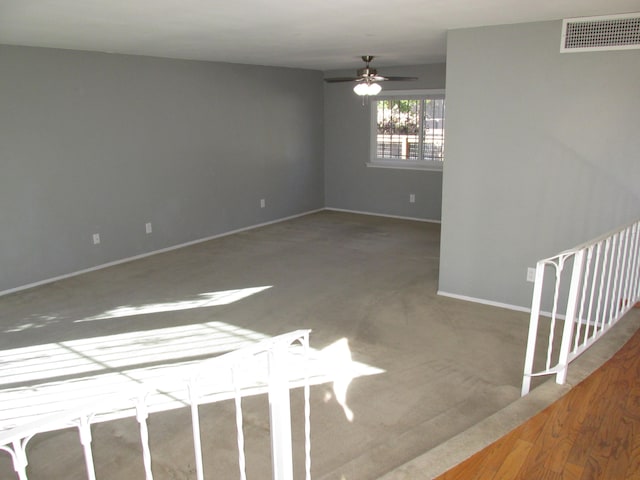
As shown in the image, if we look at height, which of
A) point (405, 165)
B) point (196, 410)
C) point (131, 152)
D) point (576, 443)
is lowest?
point (576, 443)

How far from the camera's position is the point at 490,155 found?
451 cm

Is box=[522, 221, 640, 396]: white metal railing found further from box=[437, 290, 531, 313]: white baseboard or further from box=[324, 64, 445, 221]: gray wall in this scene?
box=[324, 64, 445, 221]: gray wall

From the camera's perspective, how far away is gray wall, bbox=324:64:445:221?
823 cm

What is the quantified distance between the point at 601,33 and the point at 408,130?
4.66 m

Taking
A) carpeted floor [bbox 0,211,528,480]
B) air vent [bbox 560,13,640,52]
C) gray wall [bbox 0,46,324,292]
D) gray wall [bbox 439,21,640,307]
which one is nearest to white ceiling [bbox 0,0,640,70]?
air vent [bbox 560,13,640,52]

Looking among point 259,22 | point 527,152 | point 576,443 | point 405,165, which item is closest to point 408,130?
point 405,165

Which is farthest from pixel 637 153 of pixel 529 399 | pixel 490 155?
pixel 529 399

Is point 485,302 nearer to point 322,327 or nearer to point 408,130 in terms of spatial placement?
point 322,327

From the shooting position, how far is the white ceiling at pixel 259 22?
10.4 ft

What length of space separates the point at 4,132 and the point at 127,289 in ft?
6.24

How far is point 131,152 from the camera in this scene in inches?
241

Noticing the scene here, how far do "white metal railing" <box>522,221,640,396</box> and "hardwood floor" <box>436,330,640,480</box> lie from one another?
21cm

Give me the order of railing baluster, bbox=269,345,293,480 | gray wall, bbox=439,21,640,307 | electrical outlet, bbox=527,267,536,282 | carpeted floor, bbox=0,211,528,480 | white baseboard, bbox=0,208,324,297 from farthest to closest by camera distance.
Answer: white baseboard, bbox=0,208,324,297 < electrical outlet, bbox=527,267,536,282 < gray wall, bbox=439,21,640,307 < carpeted floor, bbox=0,211,528,480 < railing baluster, bbox=269,345,293,480

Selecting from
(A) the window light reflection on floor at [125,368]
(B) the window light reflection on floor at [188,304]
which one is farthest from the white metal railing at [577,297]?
(B) the window light reflection on floor at [188,304]
